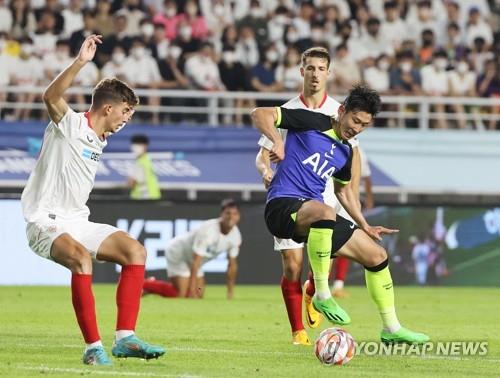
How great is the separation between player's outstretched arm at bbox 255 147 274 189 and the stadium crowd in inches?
472

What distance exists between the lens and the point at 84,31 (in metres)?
24.2

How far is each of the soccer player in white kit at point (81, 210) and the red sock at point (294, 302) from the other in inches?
90.0

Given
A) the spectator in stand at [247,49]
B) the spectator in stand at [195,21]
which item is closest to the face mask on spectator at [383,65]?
the spectator in stand at [247,49]

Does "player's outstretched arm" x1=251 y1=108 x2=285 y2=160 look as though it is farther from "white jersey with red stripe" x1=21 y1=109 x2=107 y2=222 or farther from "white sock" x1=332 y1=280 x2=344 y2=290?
"white sock" x1=332 y1=280 x2=344 y2=290

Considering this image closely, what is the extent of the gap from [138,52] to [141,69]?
352 millimetres

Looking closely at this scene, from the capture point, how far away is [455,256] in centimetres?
2234

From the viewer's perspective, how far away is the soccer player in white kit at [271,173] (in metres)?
11.6

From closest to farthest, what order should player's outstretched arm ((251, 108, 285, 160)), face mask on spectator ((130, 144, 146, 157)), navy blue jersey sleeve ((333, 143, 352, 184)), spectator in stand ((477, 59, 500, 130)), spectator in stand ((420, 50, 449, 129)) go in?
player's outstretched arm ((251, 108, 285, 160)) < navy blue jersey sleeve ((333, 143, 352, 184)) < face mask on spectator ((130, 144, 146, 157)) < spectator in stand ((420, 50, 449, 129)) < spectator in stand ((477, 59, 500, 130))

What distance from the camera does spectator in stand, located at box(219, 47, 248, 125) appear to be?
24906 millimetres

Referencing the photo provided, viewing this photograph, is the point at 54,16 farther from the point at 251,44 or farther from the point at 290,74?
the point at 290,74

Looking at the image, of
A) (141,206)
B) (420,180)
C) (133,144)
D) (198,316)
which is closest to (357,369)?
(198,316)

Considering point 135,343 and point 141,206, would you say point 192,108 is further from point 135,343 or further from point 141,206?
point 135,343

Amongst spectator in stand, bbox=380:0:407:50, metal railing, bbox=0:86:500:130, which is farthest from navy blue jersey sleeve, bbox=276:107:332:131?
spectator in stand, bbox=380:0:407:50

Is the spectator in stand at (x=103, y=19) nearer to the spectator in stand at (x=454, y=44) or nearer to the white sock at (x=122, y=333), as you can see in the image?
the spectator in stand at (x=454, y=44)
